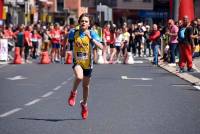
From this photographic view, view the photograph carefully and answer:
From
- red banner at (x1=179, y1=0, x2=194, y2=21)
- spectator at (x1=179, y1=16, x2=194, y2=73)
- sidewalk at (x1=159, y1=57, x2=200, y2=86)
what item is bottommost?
sidewalk at (x1=159, y1=57, x2=200, y2=86)

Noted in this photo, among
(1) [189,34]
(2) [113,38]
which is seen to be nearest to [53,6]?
(2) [113,38]

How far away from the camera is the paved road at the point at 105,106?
448 inches

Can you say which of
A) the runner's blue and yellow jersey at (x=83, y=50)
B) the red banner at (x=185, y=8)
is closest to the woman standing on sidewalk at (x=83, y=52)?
the runner's blue and yellow jersey at (x=83, y=50)

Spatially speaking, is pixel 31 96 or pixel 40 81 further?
pixel 40 81

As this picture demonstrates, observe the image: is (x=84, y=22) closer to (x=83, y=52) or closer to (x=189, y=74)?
(x=83, y=52)

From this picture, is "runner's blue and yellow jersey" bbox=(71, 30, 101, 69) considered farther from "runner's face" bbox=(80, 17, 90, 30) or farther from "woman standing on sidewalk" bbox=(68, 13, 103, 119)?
"runner's face" bbox=(80, 17, 90, 30)

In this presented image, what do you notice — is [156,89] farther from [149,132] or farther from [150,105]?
[149,132]

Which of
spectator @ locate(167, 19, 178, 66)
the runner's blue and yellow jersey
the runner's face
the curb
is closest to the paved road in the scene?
the curb

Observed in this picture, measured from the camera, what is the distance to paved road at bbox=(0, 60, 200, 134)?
11367 mm

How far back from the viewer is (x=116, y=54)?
3728 cm

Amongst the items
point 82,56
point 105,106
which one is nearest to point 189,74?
point 105,106

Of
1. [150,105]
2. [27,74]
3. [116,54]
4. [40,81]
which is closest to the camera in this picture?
[150,105]

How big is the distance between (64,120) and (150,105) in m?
3.08

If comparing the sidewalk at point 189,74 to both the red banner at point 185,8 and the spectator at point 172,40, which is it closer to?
the spectator at point 172,40
